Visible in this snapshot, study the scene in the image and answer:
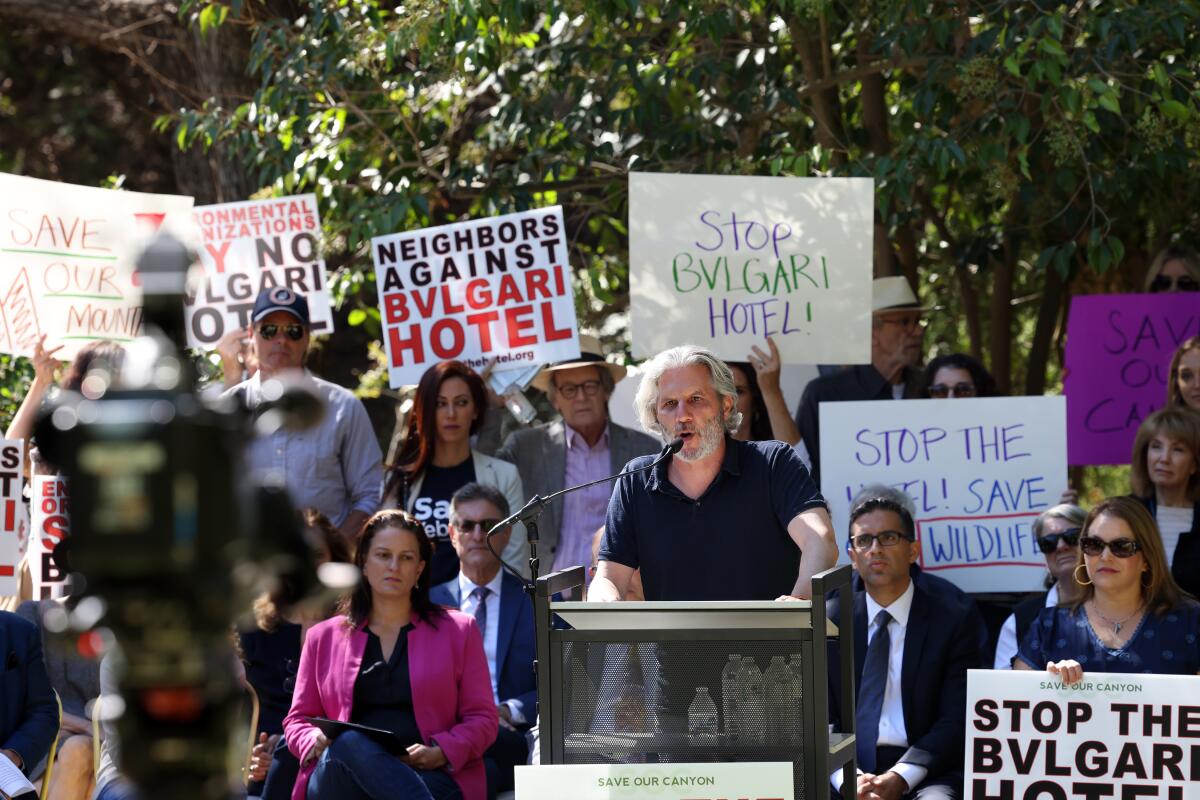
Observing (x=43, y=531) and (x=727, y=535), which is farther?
(x=43, y=531)

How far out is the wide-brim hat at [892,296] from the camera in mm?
7276

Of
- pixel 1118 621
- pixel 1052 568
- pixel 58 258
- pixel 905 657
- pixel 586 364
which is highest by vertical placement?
pixel 58 258

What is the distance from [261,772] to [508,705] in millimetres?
A: 915

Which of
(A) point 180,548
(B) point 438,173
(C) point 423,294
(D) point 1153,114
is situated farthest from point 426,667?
(A) point 180,548

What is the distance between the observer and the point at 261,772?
19.4 feet

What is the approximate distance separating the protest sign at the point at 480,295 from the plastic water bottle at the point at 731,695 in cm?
386

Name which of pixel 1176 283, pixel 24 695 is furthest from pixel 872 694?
pixel 1176 283

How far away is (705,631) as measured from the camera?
3283mm

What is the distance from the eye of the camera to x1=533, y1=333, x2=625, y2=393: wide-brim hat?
699 centimetres

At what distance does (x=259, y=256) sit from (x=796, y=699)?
4.80 metres

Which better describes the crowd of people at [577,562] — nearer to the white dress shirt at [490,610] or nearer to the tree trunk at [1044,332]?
the white dress shirt at [490,610]

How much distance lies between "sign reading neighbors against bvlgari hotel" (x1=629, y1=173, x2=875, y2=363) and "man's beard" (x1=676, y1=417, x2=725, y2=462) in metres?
2.57

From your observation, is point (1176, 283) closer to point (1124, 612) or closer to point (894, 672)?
point (1124, 612)

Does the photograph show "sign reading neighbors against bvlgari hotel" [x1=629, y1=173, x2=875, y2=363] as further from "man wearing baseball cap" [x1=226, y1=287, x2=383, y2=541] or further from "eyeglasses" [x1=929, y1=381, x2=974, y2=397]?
"man wearing baseball cap" [x1=226, y1=287, x2=383, y2=541]
